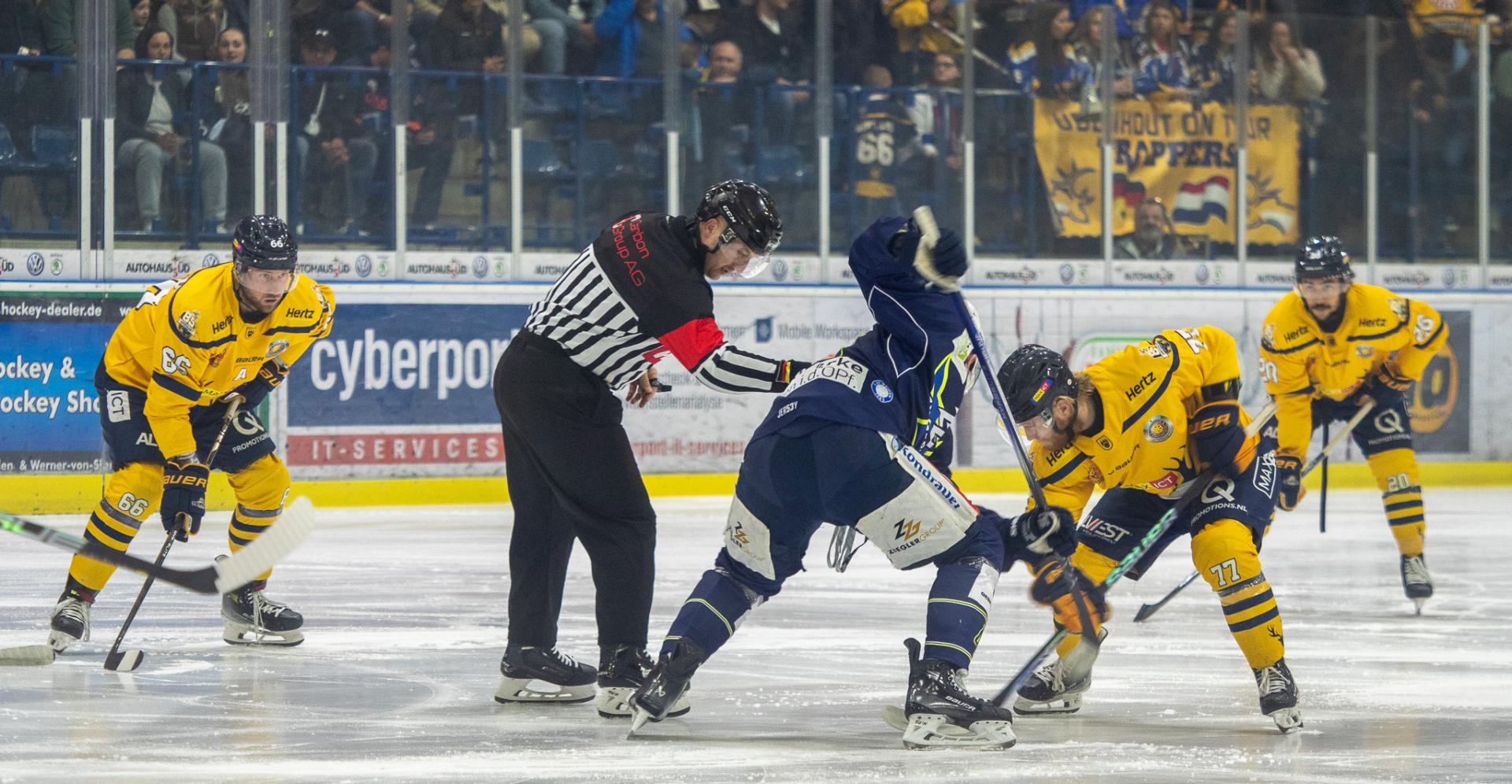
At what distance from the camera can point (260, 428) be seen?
4410 mm

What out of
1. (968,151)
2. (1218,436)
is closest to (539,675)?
(1218,436)

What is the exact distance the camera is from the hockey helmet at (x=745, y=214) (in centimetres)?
321

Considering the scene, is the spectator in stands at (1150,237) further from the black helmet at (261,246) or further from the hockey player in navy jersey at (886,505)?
the hockey player in navy jersey at (886,505)

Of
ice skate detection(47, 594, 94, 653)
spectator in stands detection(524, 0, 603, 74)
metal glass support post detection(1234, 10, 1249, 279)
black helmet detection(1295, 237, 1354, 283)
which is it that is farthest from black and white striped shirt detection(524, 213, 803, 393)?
metal glass support post detection(1234, 10, 1249, 279)

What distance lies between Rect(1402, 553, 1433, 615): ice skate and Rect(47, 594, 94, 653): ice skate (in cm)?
405

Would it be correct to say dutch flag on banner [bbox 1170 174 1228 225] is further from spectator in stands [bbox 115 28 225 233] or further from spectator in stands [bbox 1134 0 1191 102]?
spectator in stands [bbox 115 28 225 233]

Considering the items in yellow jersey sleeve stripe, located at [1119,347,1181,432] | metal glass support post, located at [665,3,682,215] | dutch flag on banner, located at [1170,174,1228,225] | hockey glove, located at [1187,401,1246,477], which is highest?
metal glass support post, located at [665,3,682,215]

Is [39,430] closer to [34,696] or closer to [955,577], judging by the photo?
[34,696]

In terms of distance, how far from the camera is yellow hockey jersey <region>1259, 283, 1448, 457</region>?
5.60 metres

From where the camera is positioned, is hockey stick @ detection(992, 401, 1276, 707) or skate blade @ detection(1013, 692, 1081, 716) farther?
skate blade @ detection(1013, 692, 1081, 716)

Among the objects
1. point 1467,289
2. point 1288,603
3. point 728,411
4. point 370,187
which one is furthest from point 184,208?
point 1467,289

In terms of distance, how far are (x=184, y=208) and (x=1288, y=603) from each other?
600cm

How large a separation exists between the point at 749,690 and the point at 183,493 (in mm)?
1536

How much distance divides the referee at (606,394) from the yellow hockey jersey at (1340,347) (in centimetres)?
292
